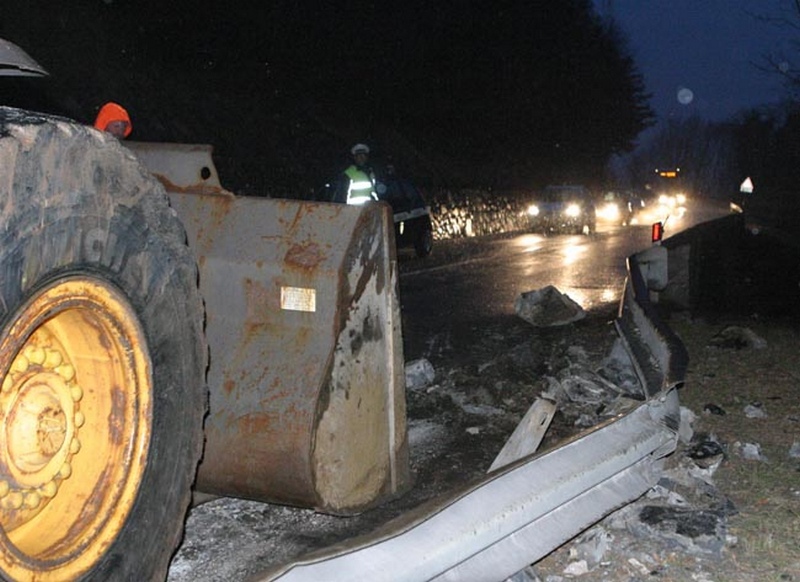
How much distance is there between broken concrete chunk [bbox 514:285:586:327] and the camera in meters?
10.8

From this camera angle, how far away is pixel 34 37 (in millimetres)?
→ 19797

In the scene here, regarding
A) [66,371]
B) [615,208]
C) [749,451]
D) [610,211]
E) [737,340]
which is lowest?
[749,451]

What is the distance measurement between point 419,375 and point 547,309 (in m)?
3.53

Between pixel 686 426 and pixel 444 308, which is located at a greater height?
pixel 444 308

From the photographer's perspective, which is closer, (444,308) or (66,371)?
(66,371)

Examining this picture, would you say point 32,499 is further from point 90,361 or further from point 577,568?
point 577,568

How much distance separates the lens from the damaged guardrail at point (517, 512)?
113 inches

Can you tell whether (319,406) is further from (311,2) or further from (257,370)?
(311,2)

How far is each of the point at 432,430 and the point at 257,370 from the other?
2.92 m

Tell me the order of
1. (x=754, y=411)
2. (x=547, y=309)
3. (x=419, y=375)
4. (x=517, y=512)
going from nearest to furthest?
(x=517, y=512), (x=754, y=411), (x=419, y=375), (x=547, y=309)

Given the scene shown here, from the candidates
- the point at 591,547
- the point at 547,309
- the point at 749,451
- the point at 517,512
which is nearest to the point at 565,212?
the point at 547,309

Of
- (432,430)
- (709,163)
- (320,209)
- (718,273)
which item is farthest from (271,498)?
(709,163)

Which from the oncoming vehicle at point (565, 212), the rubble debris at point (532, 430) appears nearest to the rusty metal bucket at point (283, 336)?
the rubble debris at point (532, 430)

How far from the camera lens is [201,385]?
2.79 metres
